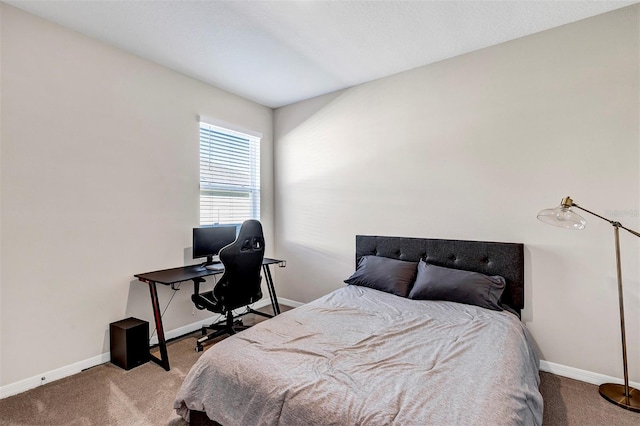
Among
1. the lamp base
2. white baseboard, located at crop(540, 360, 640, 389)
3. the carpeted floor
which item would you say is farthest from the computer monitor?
the lamp base

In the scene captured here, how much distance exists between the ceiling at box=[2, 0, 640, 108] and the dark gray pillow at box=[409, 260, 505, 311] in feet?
6.65

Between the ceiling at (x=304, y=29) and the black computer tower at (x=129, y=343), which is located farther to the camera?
the black computer tower at (x=129, y=343)

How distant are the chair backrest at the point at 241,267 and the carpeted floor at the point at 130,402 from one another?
2.23 feet

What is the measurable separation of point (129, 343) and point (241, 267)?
3.53ft

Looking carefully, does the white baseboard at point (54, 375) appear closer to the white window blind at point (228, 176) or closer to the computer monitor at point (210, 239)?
the computer monitor at point (210, 239)

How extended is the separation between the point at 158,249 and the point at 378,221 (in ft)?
7.60

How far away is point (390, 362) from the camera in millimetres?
1587

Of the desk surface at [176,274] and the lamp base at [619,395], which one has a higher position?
the desk surface at [176,274]

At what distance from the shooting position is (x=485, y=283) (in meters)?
2.55

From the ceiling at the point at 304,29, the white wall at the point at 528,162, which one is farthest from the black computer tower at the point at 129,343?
the ceiling at the point at 304,29

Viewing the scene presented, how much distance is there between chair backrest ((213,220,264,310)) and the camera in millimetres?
2814

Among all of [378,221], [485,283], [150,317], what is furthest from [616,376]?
[150,317]

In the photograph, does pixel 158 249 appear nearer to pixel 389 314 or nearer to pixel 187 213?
pixel 187 213

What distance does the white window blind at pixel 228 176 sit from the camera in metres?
3.59
